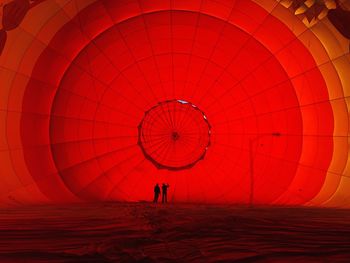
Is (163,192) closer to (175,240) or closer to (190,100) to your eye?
(190,100)

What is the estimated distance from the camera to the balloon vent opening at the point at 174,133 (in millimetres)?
8883

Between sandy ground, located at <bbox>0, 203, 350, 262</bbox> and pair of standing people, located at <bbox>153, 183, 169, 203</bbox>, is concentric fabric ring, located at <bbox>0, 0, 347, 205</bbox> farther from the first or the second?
sandy ground, located at <bbox>0, 203, 350, 262</bbox>

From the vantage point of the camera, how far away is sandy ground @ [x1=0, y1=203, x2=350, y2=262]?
2.50 meters

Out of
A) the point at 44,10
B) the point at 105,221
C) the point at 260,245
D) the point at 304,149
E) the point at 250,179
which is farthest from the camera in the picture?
the point at 250,179

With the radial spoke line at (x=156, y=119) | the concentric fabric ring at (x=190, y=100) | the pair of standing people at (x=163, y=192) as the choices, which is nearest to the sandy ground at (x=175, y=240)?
the concentric fabric ring at (x=190, y=100)

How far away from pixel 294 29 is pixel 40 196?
6511 millimetres

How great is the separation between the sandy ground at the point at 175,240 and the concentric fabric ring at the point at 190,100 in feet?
12.8

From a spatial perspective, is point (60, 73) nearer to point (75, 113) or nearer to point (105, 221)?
point (75, 113)

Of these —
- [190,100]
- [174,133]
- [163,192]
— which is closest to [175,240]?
[163,192]

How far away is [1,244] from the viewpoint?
9.41ft

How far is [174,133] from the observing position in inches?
349

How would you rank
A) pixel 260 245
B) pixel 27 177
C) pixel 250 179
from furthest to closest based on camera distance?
pixel 250 179, pixel 27 177, pixel 260 245

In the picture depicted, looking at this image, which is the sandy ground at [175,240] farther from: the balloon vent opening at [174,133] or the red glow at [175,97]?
the balloon vent opening at [174,133]

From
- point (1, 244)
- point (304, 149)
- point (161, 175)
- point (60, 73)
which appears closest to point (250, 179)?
point (304, 149)
